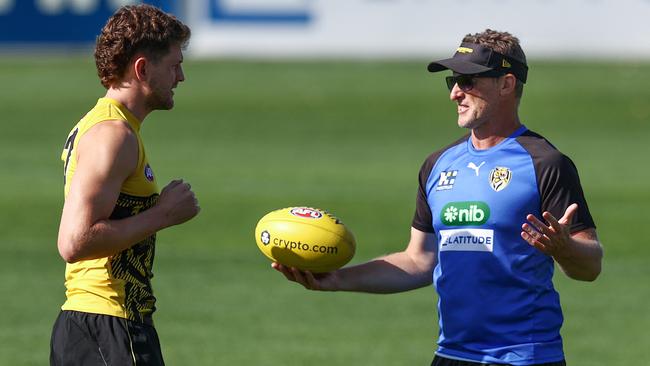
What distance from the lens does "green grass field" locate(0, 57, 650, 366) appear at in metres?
12.4

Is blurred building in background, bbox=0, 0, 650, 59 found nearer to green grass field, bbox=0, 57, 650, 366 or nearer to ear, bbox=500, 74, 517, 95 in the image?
green grass field, bbox=0, 57, 650, 366

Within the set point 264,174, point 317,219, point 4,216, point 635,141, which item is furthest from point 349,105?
point 317,219

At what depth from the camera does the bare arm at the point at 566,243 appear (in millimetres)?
6082

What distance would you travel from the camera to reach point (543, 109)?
Result: 33656 millimetres

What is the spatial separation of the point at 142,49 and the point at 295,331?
642 cm

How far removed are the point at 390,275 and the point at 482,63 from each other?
128cm

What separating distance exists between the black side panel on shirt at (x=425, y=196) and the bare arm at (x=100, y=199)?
1530mm

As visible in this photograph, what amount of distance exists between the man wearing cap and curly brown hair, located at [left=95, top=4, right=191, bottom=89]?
1.41 meters

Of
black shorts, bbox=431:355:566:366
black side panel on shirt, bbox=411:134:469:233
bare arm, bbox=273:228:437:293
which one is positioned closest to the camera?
black shorts, bbox=431:355:566:366

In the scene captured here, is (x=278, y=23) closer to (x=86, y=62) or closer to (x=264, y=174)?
(x=86, y=62)

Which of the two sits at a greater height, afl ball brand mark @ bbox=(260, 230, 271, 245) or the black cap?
the black cap

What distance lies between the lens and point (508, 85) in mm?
6762

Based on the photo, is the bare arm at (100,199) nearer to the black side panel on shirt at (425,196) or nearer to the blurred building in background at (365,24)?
the black side panel on shirt at (425,196)

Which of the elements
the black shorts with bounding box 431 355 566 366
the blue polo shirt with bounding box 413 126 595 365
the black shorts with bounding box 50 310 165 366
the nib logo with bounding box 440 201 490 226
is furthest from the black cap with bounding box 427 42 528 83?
the black shorts with bounding box 50 310 165 366
